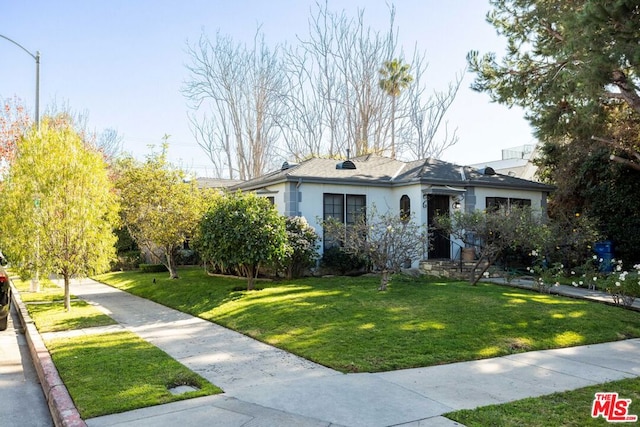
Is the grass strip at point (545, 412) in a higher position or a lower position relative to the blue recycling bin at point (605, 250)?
lower

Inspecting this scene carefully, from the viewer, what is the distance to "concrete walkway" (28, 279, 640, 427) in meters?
4.50

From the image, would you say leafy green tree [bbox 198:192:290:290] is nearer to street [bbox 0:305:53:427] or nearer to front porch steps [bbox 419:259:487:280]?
street [bbox 0:305:53:427]

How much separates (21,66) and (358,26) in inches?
828

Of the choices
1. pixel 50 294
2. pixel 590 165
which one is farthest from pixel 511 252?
pixel 50 294

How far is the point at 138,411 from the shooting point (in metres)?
4.75

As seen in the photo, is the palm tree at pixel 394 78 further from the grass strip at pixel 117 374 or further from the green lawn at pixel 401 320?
the grass strip at pixel 117 374

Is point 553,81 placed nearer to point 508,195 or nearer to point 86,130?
point 508,195

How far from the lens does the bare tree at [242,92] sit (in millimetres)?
36812

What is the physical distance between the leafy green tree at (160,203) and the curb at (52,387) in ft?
20.3

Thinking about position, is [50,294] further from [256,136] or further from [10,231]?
[256,136]

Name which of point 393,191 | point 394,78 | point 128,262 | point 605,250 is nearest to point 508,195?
point 605,250

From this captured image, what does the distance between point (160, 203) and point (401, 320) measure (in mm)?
9340

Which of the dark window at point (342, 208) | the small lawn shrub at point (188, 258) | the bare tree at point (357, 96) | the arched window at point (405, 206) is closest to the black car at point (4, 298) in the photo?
the dark window at point (342, 208)

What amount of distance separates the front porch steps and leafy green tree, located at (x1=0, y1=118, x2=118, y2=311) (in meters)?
9.75
